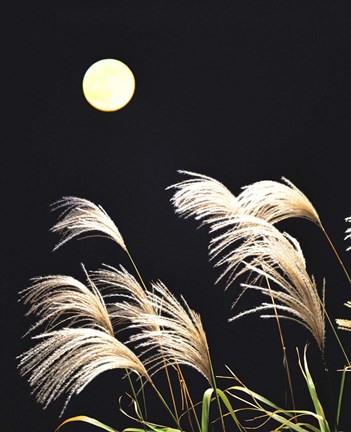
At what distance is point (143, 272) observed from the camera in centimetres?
336

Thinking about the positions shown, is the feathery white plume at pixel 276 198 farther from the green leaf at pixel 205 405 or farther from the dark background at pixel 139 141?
the dark background at pixel 139 141

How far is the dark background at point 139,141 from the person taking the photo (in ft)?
10.8

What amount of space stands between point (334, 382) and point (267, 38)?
1.56 meters

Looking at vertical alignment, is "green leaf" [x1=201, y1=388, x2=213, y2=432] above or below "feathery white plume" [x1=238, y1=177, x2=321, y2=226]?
below

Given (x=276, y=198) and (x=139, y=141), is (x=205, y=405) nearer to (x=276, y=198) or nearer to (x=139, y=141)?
(x=276, y=198)

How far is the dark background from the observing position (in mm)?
3305

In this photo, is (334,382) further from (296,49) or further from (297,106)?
(296,49)

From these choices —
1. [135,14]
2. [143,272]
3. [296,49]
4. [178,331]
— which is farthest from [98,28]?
[178,331]

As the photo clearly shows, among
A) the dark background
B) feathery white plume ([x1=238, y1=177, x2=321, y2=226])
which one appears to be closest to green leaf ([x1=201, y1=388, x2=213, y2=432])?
feathery white plume ([x1=238, y1=177, x2=321, y2=226])

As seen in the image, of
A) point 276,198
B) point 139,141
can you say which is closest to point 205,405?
point 276,198

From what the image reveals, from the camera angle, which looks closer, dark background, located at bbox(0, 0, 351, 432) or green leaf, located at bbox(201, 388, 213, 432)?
green leaf, located at bbox(201, 388, 213, 432)

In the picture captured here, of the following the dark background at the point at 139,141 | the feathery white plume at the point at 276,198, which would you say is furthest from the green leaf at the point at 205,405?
the dark background at the point at 139,141

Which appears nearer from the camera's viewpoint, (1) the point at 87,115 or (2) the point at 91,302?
(2) the point at 91,302

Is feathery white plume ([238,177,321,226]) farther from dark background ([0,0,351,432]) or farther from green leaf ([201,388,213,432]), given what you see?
dark background ([0,0,351,432])
